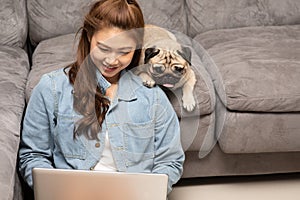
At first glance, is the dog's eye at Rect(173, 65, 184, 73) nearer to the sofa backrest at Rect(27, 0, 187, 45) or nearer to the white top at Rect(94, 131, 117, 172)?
the white top at Rect(94, 131, 117, 172)

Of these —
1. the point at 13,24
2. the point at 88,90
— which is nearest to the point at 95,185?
the point at 88,90

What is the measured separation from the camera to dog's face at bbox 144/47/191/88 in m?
1.66

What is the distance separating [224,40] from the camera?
2240 millimetres

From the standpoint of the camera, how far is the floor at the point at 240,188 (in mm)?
1984

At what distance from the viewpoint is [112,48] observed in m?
1.45

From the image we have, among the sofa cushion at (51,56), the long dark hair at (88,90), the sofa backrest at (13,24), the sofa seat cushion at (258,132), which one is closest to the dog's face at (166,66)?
the long dark hair at (88,90)

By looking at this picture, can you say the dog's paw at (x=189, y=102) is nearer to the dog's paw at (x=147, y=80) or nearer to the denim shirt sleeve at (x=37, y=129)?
the dog's paw at (x=147, y=80)

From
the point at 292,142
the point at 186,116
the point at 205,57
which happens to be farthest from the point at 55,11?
the point at 292,142

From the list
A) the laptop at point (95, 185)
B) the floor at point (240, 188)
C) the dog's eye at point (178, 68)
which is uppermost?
the dog's eye at point (178, 68)

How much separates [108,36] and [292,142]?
818 mm

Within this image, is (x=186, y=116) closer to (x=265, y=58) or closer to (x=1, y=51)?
(x=265, y=58)

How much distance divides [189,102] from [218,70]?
0.26 m

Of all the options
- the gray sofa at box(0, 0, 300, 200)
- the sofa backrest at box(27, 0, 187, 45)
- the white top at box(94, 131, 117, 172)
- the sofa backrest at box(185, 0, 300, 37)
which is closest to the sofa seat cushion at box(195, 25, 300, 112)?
the gray sofa at box(0, 0, 300, 200)

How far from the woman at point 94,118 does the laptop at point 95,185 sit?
162 mm
